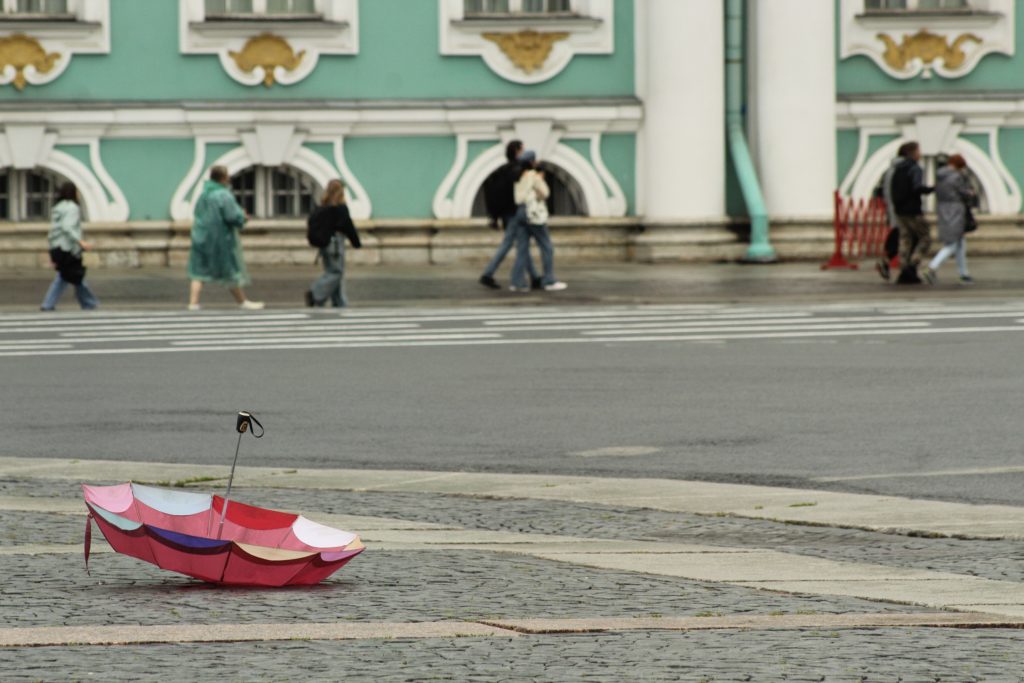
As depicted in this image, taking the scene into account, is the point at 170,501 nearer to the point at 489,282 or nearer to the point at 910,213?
the point at 489,282

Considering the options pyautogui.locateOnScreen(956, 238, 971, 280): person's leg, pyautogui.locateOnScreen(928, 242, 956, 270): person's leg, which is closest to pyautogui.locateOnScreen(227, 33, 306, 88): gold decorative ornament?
pyautogui.locateOnScreen(928, 242, 956, 270): person's leg

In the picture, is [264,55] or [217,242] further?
[264,55]

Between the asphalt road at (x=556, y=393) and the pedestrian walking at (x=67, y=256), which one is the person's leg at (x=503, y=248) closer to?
the asphalt road at (x=556, y=393)

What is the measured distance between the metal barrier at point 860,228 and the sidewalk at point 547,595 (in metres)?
19.7

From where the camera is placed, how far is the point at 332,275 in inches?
918

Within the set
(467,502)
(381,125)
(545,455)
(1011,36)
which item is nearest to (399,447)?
(545,455)

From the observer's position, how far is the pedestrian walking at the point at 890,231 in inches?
1024

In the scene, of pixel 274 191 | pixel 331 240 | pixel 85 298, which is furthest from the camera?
pixel 274 191

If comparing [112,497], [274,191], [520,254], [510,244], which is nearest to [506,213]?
[510,244]

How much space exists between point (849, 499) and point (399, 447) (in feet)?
9.93

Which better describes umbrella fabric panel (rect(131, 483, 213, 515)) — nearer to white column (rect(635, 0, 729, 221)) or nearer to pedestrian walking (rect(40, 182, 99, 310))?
pedestrian walking (rect(40, 182, 99, 310))

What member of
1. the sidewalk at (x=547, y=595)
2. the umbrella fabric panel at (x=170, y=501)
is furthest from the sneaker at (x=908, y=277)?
the umbrella fabric panel at (x=170, y=501)

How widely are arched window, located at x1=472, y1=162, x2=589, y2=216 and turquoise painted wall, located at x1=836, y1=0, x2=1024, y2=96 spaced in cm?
403

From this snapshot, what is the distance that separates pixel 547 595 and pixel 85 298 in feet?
55.7
